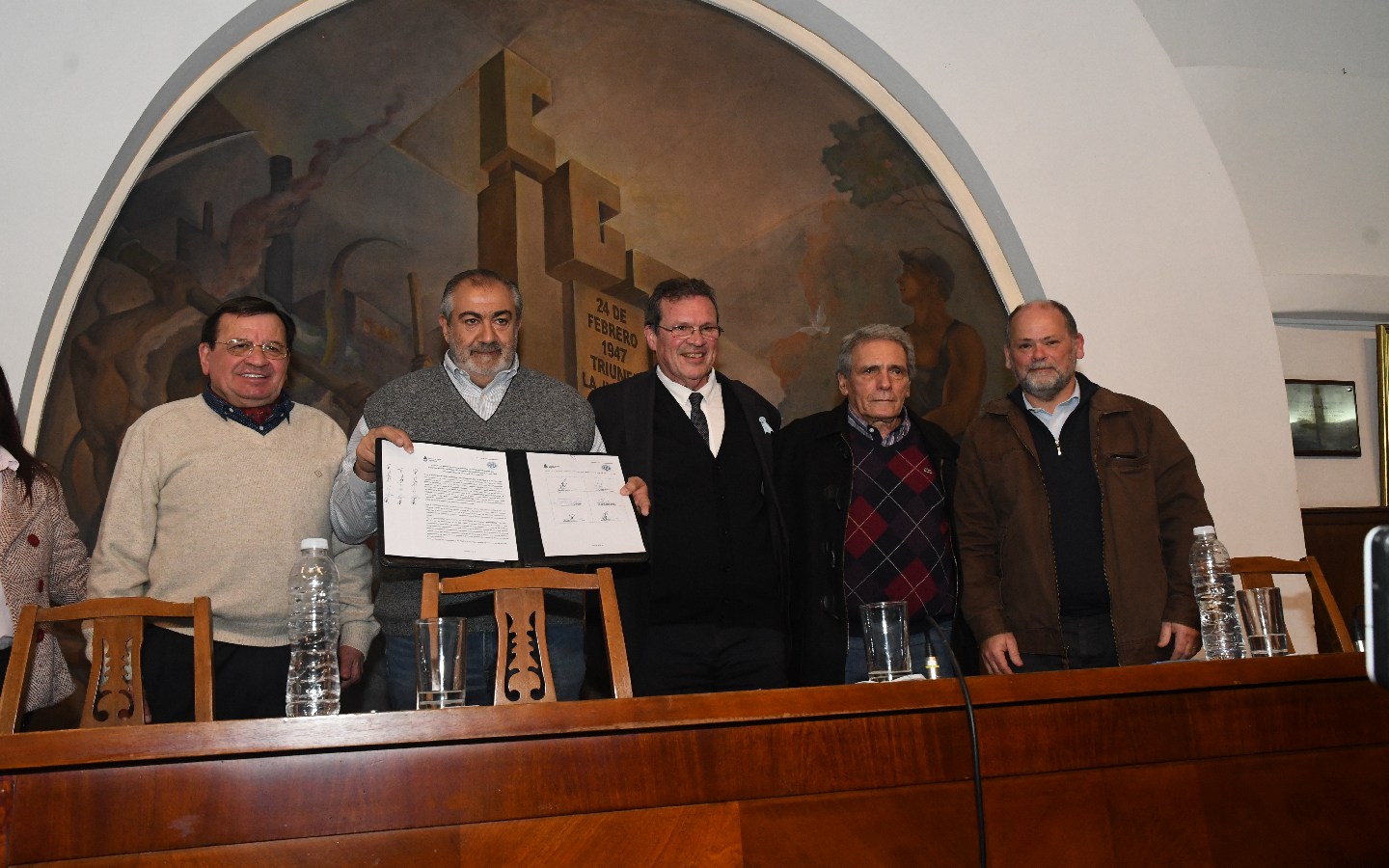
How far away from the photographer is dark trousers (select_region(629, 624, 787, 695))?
3086mm

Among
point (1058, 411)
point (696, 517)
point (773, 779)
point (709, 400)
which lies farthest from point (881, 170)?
point (773, 779)

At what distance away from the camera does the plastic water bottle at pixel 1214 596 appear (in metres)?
2.84

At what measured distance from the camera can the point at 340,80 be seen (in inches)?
163

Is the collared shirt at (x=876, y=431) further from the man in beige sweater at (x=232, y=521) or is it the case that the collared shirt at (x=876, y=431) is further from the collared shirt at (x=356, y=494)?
the man in beige sweater at (x=232, y=521)

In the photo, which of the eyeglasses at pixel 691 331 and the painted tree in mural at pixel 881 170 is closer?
the eyeglasses at pixel 691 331

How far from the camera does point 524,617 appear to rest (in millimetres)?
2430

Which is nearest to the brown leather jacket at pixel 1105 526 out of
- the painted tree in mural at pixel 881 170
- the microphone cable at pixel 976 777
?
the microphone cable at pixel 976 777

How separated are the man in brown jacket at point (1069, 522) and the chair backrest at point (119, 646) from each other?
199 centimetres

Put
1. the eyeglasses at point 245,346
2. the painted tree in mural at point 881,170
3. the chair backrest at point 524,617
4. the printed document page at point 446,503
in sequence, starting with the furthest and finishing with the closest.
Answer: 1. the painted tree in mural at point 881,170
2. the eyeglasses at point 245,346
3. the printed document page at point 446,503
4. the chair backrest at point 524,617

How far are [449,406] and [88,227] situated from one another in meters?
1.62

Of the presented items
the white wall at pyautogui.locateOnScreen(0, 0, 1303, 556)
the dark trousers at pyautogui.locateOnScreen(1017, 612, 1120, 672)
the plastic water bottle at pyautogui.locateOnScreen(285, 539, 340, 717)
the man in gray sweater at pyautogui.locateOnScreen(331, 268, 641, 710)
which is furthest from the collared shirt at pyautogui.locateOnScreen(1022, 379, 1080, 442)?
the plastic water bottle at pyautogui.locateOnScreen(285, 539, 340, 717)

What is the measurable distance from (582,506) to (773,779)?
43.4 inches

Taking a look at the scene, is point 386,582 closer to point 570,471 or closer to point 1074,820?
point 570,471

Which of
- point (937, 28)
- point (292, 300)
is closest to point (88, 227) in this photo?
point (292, 300)
